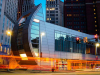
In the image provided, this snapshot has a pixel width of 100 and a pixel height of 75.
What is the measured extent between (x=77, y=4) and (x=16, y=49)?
10168 centimetres

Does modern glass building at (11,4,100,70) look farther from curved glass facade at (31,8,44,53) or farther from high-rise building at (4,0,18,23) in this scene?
high-rise building at (4,0,18,23)

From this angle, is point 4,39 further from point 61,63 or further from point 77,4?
point 77,4

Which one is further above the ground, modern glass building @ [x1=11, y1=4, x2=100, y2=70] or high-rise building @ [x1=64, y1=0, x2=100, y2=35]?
high-rise building @ [x1=64, y1=0, x2=100, y2=35]

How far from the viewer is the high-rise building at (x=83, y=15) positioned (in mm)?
124375

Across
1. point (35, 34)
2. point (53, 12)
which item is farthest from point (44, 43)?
point (53, 12)

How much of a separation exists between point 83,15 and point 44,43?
95230 mm

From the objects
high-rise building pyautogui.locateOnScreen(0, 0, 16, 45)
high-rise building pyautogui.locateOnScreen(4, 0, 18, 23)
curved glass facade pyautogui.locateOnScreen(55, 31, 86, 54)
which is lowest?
curved glass facade pyautogui.locateOnScreen(55, 31, 86, 54)

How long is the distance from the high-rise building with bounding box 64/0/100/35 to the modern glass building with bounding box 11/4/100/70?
75.5 metres

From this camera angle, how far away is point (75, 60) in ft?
171

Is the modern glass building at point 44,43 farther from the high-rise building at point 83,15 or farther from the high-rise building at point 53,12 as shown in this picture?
the high-rise building at point 53,12

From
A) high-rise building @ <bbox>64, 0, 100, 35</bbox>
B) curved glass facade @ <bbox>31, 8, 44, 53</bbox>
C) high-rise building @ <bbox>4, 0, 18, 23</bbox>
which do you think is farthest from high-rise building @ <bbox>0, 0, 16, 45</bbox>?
high-rise building @ <bbox>64, 0, 100, 35</bbox>

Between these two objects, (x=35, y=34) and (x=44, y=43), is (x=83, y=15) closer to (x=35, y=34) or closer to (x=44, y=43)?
(x=44, y=43)

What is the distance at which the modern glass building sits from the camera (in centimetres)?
4125

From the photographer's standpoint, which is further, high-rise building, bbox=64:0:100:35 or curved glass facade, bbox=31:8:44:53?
high-rise building, bbox=64:0:100:35
